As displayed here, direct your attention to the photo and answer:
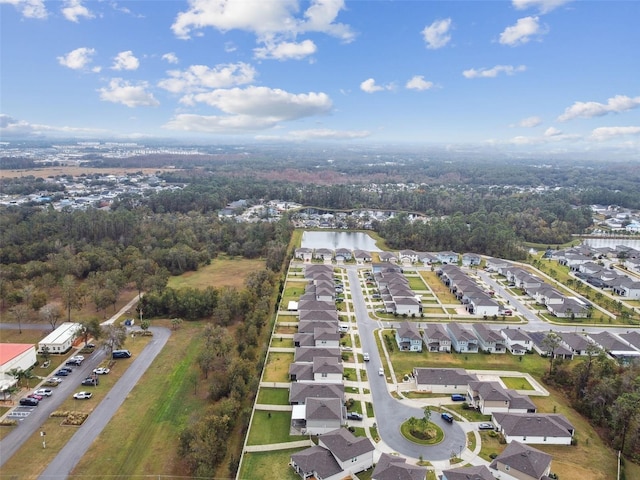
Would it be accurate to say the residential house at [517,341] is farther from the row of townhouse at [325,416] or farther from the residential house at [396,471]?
the residential house at [396,471]

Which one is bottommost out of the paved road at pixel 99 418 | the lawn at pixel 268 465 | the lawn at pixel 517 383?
the lawn at pixel 517 383

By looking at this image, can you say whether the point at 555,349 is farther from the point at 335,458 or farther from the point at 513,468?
the point at 335,458

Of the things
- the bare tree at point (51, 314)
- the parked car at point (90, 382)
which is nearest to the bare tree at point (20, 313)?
the bare tree at point (51, 314)

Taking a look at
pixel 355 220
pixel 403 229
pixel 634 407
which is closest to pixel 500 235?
pixel 403 229

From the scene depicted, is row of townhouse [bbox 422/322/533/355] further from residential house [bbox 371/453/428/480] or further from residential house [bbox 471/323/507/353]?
residential house [bbox 371/453/428/480]

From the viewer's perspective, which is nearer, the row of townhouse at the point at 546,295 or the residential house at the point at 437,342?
the residential house at the point at 437,342

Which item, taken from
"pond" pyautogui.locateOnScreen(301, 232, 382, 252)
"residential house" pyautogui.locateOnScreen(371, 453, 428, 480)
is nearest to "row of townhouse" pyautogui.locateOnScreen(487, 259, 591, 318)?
"pond" pyautogui.locateOnScreen(301, 232, 382, 252)
